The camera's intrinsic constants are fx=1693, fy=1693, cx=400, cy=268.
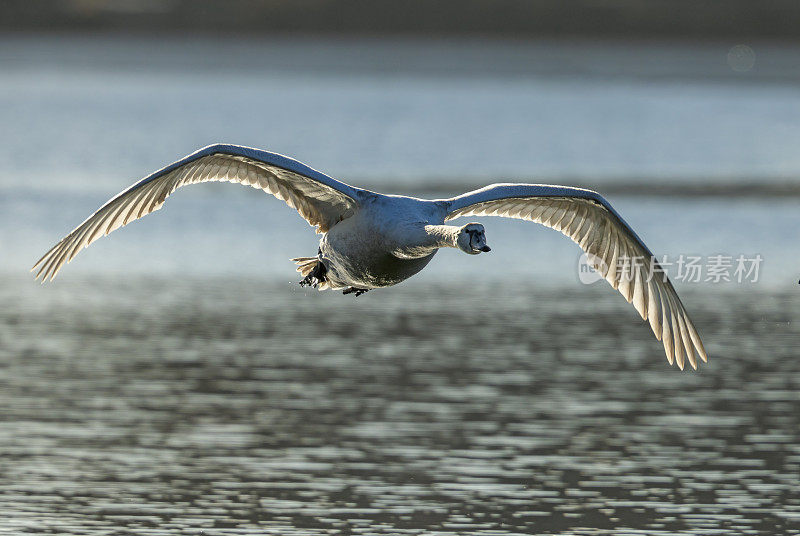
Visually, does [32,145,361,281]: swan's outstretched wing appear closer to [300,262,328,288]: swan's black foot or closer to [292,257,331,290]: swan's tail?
[292,257,331,290]: swan's tail

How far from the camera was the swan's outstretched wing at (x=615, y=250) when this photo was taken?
17.3m

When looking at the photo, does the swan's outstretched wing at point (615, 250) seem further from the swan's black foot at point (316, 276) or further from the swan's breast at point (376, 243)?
the swan's black foot at point (316, 276)

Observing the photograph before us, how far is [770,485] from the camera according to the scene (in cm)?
1950

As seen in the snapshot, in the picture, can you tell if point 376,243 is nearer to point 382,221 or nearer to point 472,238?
point 382,221

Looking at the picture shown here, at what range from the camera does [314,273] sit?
58.1ft

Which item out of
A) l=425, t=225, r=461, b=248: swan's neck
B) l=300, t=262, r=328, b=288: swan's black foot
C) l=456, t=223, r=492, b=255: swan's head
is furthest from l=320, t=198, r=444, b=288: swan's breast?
l=456, t=223, r=492, b=255: swan's head

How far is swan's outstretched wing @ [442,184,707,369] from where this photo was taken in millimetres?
17344

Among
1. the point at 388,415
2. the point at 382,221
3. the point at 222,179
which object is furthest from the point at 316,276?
the point at 388,415

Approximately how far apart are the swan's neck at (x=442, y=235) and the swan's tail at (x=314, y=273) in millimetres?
2360

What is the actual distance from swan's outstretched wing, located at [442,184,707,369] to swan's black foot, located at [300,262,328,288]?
1549 mm

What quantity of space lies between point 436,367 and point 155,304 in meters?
6.99

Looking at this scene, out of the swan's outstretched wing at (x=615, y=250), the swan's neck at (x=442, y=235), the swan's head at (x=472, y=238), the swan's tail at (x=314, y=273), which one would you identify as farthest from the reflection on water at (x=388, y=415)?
the swan's head at (x=472, y=238)

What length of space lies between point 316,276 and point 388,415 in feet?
16.3

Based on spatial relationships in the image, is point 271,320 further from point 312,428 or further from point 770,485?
point 770,485
